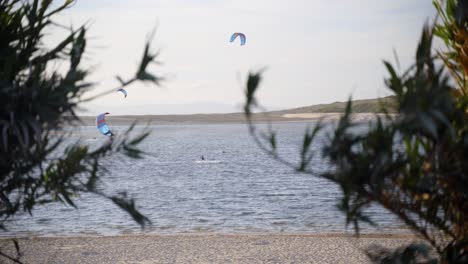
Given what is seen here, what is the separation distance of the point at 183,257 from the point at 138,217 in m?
6.81

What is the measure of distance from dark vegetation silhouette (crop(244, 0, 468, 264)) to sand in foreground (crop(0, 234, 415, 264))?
661 cm

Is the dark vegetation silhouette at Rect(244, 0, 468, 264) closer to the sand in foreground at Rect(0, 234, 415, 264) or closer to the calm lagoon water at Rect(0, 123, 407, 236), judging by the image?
the calm lagoon water at Rect(0, 123, 407, 236)

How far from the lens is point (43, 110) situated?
155 inches

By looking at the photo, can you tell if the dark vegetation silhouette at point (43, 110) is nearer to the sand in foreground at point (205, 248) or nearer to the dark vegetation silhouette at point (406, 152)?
the dark vegetation silhouette at point (406, 152)

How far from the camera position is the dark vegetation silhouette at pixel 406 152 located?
9.85 feet

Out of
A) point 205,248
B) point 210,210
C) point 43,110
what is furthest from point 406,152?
point 210,210

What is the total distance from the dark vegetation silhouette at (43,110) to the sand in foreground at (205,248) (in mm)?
6296

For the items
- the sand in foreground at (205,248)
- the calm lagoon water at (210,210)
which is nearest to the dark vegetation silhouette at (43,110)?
the calm lagoon water at (210,210)

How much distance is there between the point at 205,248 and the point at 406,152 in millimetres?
8605

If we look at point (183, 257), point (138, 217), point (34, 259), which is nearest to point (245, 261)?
point (183, 257)

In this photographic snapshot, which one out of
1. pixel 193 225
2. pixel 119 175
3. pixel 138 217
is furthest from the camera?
pixel 119 175

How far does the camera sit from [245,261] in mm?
10484

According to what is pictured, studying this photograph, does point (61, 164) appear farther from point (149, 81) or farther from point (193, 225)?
point (193, 225)

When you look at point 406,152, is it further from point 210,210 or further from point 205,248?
point 210,210
